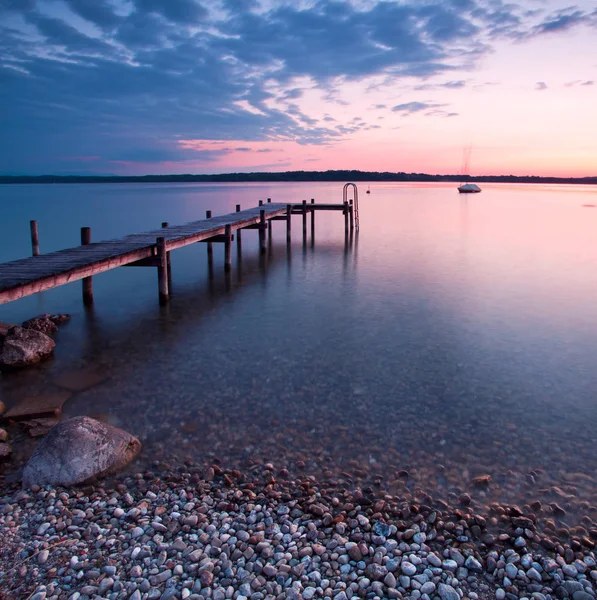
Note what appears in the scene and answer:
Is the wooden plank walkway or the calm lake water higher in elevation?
the wooden plank walkway

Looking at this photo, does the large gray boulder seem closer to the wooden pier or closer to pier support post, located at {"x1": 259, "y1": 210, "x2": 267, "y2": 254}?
the wooden pier

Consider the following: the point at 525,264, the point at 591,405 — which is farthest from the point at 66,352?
the point at 525,264

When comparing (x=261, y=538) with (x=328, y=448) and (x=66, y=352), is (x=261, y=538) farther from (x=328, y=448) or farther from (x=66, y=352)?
(x=66, y=352)

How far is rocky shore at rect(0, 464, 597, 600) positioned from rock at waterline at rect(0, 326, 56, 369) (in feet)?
13.0

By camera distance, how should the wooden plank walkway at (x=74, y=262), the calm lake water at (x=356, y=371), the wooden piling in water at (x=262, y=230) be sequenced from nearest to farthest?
1. the calm lake water at (x=356, y=371)
2. the wooden plank walkway at (x=74, y=262)
3. the wooden piling in water at (x=262, y=230)

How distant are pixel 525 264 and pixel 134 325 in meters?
15.2

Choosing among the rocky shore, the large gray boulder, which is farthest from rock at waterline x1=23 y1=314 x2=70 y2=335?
the rocky shore

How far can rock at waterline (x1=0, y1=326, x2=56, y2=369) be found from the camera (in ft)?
26.5

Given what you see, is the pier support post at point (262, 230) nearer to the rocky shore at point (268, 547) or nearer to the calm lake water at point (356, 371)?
the calm lake water at point (356, 371)

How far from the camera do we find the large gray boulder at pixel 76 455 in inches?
191

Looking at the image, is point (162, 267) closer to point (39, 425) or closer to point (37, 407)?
point (37, 407)

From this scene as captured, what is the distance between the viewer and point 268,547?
3.89 meters

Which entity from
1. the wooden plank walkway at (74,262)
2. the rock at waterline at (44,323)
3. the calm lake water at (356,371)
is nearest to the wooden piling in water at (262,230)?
the calm lake water at (356,371)

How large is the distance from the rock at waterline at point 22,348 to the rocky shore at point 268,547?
13.0 feet
